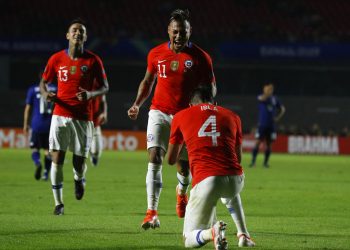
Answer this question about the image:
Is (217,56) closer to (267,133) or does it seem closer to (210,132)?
(267,133)

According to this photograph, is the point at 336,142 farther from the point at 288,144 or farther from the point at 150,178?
the point at 150,178

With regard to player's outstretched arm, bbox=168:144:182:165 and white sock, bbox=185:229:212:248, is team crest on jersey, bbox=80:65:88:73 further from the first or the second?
white sock, bbox=185:229:212:248

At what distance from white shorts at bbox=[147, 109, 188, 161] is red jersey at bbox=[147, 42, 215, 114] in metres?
0.08

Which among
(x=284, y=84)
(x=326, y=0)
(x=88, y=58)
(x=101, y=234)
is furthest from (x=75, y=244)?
(x=326, y=0)

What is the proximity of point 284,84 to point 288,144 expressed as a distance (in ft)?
16.4

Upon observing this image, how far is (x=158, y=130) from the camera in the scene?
410 inches

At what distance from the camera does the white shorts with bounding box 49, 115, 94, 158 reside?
465 inches

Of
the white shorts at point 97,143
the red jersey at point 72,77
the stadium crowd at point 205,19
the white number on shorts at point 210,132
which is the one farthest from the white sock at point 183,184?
the stadium crowd at point 205,19

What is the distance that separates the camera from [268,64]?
42375 millimetres

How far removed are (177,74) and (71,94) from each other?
2008 mm

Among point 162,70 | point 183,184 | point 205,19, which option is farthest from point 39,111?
point 205,19

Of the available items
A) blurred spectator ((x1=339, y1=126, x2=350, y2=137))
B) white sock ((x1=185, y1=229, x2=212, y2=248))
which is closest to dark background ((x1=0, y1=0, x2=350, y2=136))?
blurred spectator ((x1=339, y1=126, x2=350, y2=137))

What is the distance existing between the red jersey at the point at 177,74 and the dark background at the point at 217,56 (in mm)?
29660

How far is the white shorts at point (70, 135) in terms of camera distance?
11.8m
